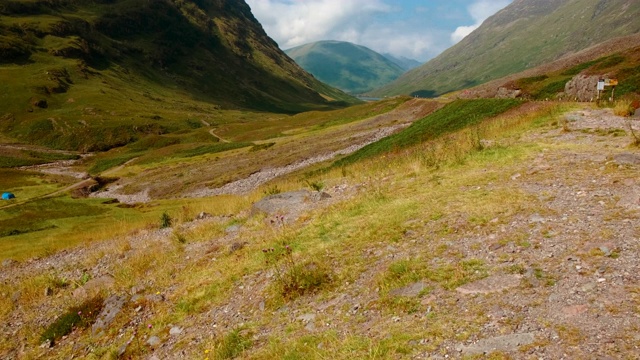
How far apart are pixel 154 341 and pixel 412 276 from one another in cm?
698

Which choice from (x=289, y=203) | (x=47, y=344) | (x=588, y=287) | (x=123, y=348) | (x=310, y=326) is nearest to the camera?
(x=588, y=287)

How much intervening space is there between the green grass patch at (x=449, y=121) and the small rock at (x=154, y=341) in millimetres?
29015

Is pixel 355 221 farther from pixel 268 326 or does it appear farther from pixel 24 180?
pixel 24 180

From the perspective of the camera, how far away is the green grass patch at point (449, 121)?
3449 cm

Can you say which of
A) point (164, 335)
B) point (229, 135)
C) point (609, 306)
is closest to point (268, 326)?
point (164, 335)

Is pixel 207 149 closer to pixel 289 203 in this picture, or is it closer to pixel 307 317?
pixel 289 203

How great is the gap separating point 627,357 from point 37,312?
18.0m

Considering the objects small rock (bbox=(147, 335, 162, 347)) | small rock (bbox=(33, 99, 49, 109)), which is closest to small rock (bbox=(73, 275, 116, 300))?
small rock (bbox=(147, 335, 162, 347))

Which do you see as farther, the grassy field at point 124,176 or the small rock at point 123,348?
the grassy field at point 124,176

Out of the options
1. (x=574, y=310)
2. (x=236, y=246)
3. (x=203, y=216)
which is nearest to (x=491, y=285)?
(x=574, y=310)

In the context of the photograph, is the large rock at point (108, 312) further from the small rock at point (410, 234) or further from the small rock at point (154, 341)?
the small rock at point (410, 234)

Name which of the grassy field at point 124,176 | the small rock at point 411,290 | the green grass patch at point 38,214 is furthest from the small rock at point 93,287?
the green grass patch at point 38,214

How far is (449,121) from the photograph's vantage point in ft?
126

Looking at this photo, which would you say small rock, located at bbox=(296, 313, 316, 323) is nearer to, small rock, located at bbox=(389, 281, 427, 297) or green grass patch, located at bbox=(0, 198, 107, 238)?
small rock, located at bbox=(389, 281, 427, 297)
